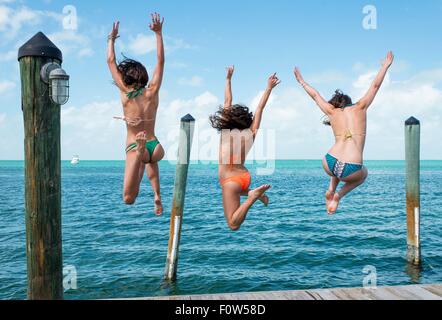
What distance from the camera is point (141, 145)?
4.17m

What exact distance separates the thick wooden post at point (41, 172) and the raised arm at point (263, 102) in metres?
2.76

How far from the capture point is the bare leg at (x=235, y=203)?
14.3ft

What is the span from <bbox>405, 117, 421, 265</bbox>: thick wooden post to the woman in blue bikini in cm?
813

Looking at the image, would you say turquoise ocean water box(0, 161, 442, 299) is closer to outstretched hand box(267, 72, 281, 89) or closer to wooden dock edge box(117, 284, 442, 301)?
wooden dock edge box(117, 284, 442, 301)

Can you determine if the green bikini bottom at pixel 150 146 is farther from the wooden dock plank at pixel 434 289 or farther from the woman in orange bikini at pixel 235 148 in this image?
the wooden dock plank at pixel 434 289

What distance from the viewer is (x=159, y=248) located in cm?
2150

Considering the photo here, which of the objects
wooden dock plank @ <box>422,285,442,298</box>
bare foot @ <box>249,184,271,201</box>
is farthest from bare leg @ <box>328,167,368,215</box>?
wooden dock plank @ <box>422,285,442,298</box>

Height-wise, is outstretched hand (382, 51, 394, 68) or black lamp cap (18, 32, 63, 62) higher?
black lamp cap (18, 32, 63, 62)

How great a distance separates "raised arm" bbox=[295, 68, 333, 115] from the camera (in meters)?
5.21

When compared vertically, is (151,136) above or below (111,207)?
above

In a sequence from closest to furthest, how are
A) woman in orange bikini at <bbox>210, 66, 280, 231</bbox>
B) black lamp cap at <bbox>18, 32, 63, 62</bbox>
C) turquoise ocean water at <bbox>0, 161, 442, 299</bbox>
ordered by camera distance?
woman in orange bikini at <bbox>210, 66, 280, 231</bbox>, black lamp cap at <bbox>18, 32, 63, 62</bbox>, turquoise ocean water at <bbox>0, 161, 442, 299</bbox>
